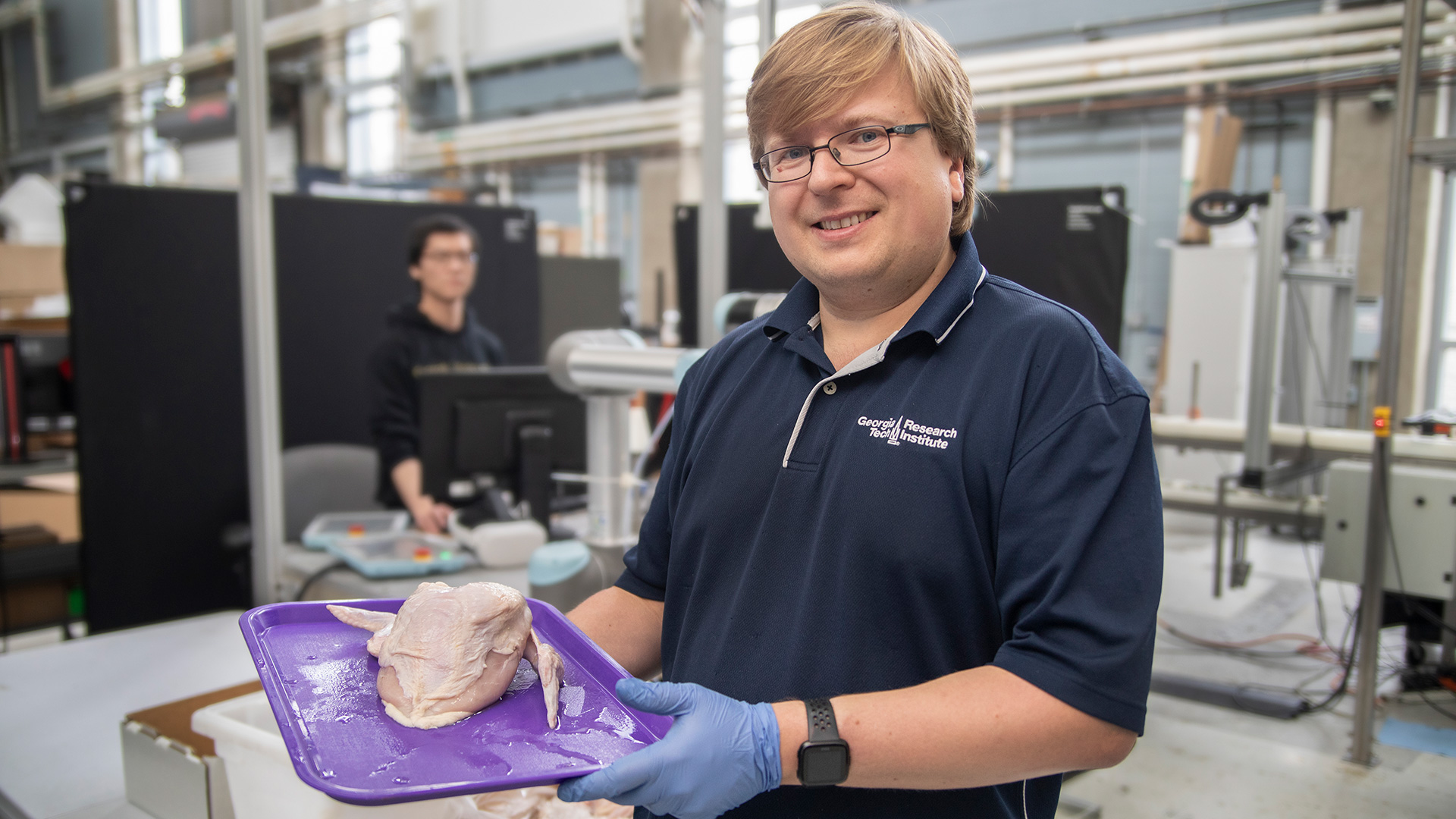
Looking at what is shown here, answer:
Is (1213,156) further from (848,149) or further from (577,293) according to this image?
(848,149)

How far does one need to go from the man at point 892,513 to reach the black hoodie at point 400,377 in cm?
229

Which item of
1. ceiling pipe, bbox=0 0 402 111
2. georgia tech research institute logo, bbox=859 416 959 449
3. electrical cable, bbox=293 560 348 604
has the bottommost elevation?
electrical cable, bbox=293 560 348 604

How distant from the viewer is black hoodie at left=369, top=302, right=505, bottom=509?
10.2ft

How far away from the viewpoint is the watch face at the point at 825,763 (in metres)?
0.73

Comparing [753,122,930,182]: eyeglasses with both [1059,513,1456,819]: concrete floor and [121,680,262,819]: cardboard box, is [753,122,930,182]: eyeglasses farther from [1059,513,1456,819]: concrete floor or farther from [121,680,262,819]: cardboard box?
[1059,513,1456,819]: concrete floor

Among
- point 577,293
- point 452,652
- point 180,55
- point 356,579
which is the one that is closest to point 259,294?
point 356,579

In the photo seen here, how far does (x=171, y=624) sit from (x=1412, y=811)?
3.12 m

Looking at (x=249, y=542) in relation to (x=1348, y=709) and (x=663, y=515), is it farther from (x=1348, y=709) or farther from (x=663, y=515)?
(x=1348, y=709)

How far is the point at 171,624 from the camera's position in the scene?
2.15 m

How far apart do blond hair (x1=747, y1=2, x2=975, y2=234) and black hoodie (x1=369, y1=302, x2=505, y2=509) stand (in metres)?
2.42

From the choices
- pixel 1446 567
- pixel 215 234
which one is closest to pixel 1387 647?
pixel 1446 567

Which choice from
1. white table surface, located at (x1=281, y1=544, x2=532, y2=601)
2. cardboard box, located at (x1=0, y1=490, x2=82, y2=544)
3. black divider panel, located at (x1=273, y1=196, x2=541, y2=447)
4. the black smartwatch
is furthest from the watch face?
cardboard box, located at (x1=0, y1=490, x2=82, y2=544)

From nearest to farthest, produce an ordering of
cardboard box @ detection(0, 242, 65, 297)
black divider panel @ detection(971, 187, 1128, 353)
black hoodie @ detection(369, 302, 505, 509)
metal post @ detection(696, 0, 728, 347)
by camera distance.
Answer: metal post @ detection(696, 0, 728, 347) → black divider panel @ detection(971, 187, 1128, 353) → black hoodie @ detection(369, 302, 505, 509) → cardboard box @ detection(0, 242, 65, 297)

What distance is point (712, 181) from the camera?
5.99 ft
